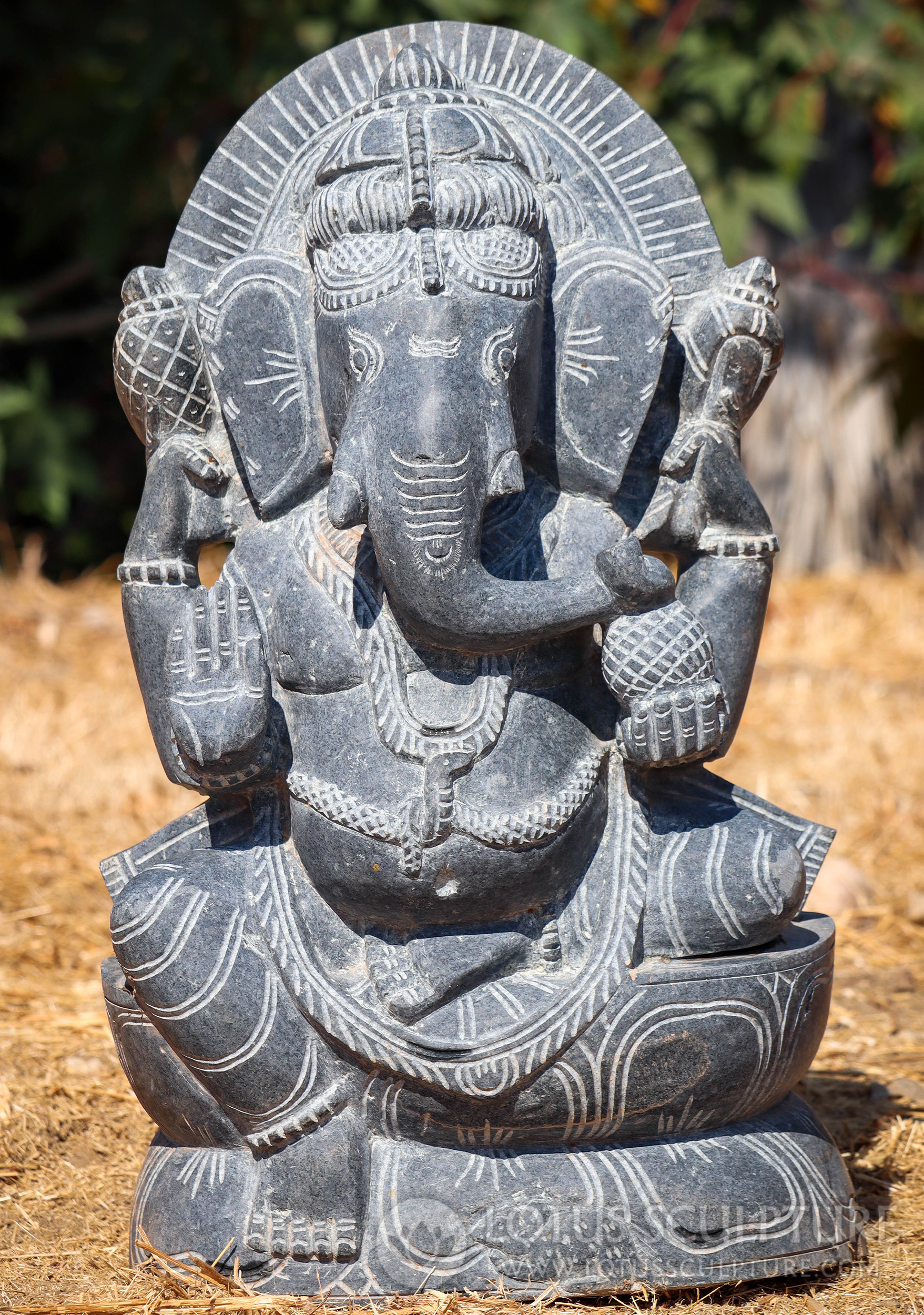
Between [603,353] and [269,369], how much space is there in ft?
1.70

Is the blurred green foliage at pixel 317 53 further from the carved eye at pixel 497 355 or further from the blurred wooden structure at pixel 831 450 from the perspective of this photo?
the carved eye at pixel 497 355

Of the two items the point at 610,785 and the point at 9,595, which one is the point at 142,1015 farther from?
the point at 9,595

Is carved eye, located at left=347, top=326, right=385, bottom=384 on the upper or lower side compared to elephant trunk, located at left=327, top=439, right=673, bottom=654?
upper

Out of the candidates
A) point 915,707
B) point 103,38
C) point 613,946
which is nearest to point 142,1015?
point 613,946

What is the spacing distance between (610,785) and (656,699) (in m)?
0.24

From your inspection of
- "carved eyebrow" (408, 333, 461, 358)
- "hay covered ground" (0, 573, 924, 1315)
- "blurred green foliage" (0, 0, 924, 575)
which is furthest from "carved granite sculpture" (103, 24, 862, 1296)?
"blurred green foliage" (0, 0, 924, 575)

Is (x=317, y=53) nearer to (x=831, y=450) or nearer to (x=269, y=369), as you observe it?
(x=269, y=369)

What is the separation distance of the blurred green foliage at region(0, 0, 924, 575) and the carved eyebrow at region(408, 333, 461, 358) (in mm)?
3762

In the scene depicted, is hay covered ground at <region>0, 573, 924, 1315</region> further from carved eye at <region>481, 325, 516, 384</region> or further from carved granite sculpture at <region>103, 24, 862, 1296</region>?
carved eye at <region>481, 325, 516, 384</region>

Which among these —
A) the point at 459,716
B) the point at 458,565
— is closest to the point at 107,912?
the point at 459,716

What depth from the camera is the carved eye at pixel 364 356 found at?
222 centimetres

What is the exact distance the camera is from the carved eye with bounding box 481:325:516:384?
2.22 metres

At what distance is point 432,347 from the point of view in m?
2.19

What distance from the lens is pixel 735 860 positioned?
235 cm
